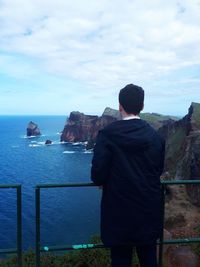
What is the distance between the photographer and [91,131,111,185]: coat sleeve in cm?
396

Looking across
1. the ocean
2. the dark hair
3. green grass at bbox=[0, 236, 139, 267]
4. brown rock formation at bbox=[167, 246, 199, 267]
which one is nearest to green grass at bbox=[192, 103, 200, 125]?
the ocean

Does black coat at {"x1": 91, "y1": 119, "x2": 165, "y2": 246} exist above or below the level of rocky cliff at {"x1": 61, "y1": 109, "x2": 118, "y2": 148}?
above

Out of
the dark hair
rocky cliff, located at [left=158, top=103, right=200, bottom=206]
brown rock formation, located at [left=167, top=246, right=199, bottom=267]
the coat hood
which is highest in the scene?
the dark hair

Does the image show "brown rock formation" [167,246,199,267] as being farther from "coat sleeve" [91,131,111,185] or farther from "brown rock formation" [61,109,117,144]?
"brown rock formation" [61,109,117,144]

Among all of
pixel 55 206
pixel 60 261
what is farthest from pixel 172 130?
pixel 60 261

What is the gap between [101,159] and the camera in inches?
156

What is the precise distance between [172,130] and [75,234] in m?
65.9

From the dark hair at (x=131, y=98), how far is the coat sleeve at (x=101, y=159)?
0.41m

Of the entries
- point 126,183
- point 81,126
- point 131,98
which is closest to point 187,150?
point 131,98

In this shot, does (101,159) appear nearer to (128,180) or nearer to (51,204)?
(128,180)

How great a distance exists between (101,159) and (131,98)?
712 millimetres

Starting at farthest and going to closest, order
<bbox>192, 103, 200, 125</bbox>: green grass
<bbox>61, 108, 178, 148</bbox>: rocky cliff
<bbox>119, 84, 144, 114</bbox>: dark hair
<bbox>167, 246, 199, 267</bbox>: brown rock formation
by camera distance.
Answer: <bbox>61, 108, 178, 148</bbox>: rocky cliff → <bbox>192, 103, 200, 125</bbox>: green grass → <bbox>167, 246, 199, 267</bbox>: brown rock formation → <bbox>119, 84, 144, 114</bbox>: dark hair

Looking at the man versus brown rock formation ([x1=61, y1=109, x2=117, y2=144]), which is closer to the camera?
the man

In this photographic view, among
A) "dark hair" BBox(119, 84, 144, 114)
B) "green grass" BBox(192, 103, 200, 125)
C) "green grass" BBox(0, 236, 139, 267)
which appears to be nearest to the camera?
"dark hair" BBox(119, 84, 144, 114)
